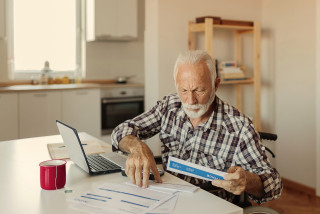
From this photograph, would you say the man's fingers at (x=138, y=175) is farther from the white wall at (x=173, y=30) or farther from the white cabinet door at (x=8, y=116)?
the white cabinet door at (x=8, y=116)

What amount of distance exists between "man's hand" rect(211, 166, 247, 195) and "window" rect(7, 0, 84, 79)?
409 centimetres

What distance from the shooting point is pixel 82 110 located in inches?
178

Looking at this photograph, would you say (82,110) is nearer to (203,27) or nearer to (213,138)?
(203,27)

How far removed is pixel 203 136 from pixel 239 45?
2.49m

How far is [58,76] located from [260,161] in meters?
3.94

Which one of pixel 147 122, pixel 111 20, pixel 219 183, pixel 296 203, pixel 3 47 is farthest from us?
pixel 111 20

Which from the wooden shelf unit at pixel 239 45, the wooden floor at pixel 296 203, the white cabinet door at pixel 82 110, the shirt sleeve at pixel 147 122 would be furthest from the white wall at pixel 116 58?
the shirt sleeve at pixel 147 122

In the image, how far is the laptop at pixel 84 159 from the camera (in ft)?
4.99

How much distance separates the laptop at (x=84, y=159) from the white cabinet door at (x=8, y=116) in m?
2.62

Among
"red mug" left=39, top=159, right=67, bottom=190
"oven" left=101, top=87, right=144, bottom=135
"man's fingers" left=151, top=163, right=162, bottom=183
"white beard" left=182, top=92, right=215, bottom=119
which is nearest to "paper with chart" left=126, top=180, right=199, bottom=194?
"man's fingers" left=151, top=163, right=162, bottom=183

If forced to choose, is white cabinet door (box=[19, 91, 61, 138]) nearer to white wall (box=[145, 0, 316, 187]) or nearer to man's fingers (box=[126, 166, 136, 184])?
white wall (box=[145, 0, 316, 187])

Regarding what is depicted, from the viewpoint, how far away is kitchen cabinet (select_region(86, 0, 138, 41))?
4805 millimetres

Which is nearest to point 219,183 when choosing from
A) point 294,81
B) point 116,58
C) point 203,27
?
point 203,27

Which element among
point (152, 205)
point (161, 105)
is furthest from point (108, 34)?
point (152, 205)
